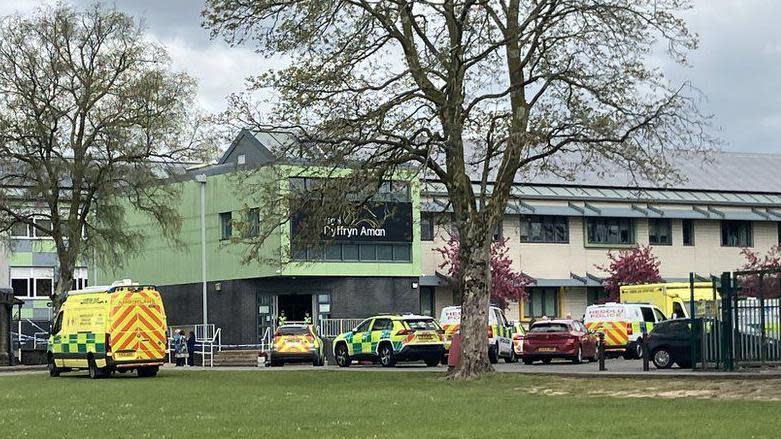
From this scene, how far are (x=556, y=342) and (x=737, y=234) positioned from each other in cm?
3190

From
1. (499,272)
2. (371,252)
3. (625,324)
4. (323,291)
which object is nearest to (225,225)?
(323,291)

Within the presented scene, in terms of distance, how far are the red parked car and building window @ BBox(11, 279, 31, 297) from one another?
48197 millimetres

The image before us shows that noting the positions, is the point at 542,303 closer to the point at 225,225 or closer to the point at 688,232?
the point at 688,232

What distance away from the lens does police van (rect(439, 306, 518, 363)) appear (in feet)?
147

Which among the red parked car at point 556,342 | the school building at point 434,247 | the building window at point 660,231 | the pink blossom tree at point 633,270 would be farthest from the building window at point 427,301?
the red parked car at point 556,342

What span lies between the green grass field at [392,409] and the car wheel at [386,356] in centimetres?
1026

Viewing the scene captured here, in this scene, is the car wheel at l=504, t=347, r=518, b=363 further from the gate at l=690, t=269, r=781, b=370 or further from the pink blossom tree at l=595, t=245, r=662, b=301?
the pink blossom tree at l=595, t=245, r=662, b=301

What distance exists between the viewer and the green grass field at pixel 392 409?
17.5 metres

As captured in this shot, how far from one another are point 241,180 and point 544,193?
35.9 m

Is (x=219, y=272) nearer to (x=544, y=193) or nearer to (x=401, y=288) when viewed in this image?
(x=401, y=288)

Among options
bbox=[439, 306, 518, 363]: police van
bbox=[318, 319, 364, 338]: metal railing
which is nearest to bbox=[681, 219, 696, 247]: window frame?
bbox=[318, 319, 364, 338]: metal railing

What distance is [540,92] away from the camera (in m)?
33.4

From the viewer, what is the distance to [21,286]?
276 feet

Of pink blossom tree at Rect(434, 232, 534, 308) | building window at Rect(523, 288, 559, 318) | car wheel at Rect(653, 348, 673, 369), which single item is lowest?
car wheel at Rect(653, 348, 673, 369)
